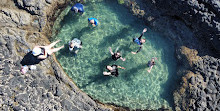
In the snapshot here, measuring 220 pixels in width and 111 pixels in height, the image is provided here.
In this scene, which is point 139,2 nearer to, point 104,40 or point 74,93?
point 104,40

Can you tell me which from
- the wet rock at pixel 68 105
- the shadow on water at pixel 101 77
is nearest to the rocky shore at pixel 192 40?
the shadow on water at pixel 101 77

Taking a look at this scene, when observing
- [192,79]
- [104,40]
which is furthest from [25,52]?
[192,79]

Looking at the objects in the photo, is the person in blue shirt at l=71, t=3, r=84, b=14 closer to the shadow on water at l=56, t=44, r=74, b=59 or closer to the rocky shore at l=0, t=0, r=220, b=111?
the rocky shore at l=0, t=0, r=220, b=111

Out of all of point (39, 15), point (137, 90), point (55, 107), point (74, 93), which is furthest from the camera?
point (137, 90)

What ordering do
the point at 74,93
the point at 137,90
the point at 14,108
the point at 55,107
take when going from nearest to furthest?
the point at 14,108, the point at 55,107, the point at 74,93, the point at 137,90

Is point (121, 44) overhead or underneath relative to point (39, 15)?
underneath

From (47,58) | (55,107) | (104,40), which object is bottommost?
(55,107)
